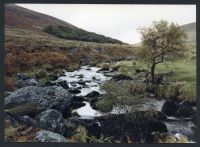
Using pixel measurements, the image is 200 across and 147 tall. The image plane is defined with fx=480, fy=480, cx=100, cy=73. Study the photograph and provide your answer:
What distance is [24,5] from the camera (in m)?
9.09

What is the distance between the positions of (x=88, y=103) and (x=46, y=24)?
1.72 metres

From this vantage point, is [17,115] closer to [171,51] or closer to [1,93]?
[1,93]

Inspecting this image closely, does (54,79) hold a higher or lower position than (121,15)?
lower

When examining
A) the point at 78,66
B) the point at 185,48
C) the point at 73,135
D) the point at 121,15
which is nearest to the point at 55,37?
the point at 78,66

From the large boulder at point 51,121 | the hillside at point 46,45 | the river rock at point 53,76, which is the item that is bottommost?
the large boulder at point 51,121

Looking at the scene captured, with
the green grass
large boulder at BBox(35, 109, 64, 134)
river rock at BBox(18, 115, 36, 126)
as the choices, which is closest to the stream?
large boulder at BBox(35, 109, 64, 134)

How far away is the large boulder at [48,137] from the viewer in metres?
8.83

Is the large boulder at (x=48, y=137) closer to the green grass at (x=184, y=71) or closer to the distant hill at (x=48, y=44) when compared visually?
the distant hill at (x=48, y=44)

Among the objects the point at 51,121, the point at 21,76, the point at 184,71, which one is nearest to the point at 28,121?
the point at 51,121

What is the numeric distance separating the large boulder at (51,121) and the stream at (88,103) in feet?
1.24

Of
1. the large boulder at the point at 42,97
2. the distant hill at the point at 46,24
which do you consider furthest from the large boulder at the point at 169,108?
the large boulder at the point at 42,97

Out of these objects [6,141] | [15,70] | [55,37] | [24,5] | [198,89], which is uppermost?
[24,5]

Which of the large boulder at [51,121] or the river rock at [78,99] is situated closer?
the large boulder at [51,121]

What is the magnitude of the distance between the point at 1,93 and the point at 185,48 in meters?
3.55
